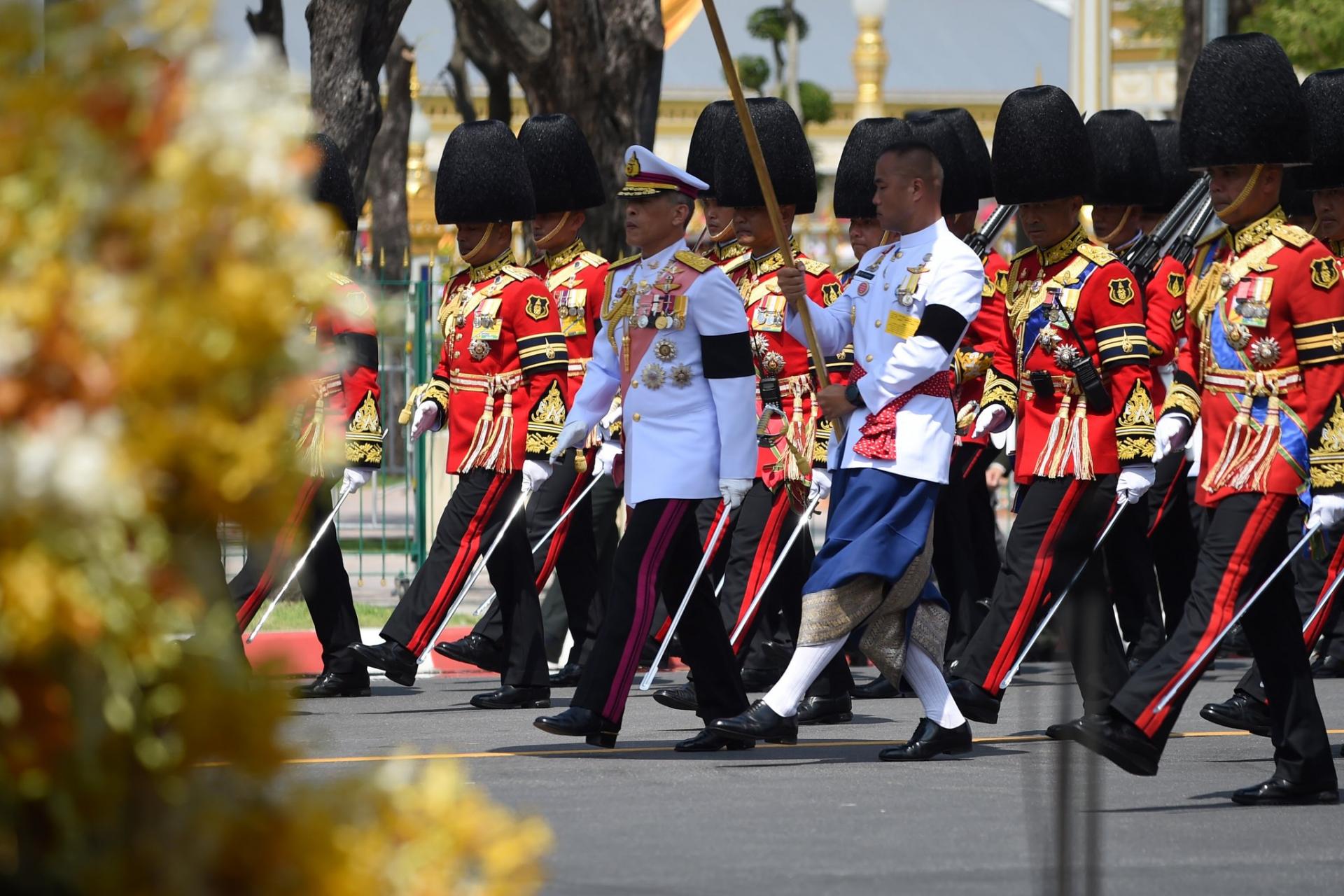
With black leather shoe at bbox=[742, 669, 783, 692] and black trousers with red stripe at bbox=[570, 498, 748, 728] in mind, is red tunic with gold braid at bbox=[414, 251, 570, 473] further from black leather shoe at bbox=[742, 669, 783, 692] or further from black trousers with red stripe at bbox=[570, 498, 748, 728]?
black trousers with red stripe at bbox=[570, 498, 748, 728]

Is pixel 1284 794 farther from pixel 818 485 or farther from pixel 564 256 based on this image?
pixel 564 256

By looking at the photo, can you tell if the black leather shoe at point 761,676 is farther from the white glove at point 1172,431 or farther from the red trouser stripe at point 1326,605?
the white glove at point 1172,431

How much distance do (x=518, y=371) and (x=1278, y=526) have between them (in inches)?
135

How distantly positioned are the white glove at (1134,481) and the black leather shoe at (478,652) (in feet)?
8.02

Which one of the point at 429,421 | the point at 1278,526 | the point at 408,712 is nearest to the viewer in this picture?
the point at 1278,526

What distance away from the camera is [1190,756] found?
25.1 ft

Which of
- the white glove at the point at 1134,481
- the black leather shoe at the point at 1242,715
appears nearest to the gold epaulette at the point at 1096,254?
the white glove at the point at 1134,481

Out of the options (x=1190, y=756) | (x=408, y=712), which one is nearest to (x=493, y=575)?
(x=408, y=712)

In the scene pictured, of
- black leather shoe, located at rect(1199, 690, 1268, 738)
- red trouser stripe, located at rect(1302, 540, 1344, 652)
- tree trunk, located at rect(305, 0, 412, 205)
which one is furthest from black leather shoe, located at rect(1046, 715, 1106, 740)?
tree trunk, located at rect(305, 0, 412, 205)

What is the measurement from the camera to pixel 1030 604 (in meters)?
7.81

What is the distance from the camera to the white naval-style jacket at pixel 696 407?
7.33 meters

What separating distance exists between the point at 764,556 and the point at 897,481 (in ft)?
5.77

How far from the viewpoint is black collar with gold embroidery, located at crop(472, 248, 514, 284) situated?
30.2ft

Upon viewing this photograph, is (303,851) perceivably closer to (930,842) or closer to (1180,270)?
(930,842)
